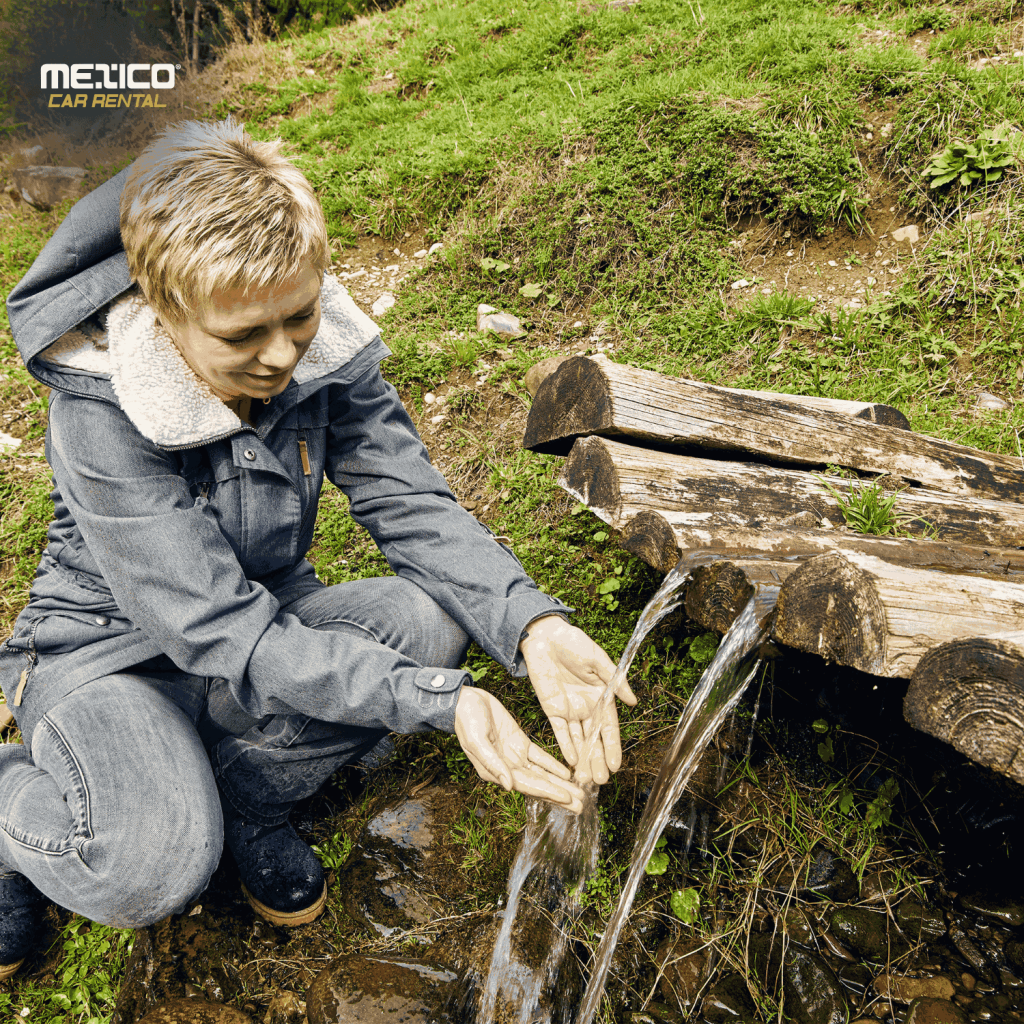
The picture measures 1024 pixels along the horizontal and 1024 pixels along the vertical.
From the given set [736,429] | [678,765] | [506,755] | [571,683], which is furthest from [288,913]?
[736,429]

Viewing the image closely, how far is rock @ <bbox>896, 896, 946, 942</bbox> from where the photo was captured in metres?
2.16

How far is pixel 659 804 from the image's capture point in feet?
7.42

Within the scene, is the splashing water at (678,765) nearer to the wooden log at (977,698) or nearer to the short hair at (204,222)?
the wooden log at (977,698)

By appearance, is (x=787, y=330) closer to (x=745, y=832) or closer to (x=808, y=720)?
(x=808, y=720)

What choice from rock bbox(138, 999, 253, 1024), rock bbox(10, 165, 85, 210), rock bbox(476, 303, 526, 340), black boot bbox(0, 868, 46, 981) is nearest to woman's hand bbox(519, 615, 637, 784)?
rock bbox(138, 999, 253, 1024)

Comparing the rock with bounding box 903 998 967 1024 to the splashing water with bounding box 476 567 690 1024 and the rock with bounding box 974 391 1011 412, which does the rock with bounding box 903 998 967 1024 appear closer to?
the splashing water with bounding box 476 567 690 1024

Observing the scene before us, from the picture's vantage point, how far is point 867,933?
7.13 ft

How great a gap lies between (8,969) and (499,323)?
3.64 metres

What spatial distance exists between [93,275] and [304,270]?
1.78ft

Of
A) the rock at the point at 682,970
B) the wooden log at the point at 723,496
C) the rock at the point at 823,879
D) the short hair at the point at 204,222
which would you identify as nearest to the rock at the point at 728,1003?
the rock at the point at 682,970

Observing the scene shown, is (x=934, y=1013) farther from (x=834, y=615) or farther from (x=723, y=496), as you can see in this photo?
(x=723, y=496)

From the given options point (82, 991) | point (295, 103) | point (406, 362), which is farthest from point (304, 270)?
point (295, 103)

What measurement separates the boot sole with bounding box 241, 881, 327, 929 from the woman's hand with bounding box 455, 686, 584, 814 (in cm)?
102

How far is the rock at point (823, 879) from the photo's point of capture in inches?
88.9
